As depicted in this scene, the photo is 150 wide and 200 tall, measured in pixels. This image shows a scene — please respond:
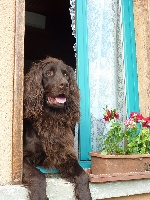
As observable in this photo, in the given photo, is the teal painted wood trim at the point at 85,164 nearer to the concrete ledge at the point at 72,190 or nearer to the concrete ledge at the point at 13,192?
the concrete ledge at the point at 72,190

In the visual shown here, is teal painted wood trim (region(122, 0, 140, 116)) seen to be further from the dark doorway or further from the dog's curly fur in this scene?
the dark doorway

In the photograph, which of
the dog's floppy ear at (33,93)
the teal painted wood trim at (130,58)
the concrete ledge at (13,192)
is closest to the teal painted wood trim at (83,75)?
the teal painted wood trim at (130,58)

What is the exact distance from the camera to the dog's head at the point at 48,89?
2.84 metres

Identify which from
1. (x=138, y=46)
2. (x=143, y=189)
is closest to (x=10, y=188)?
(x=143, y=189)

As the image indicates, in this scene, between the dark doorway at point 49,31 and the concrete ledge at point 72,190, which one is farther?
the dark doorway at point 49,31

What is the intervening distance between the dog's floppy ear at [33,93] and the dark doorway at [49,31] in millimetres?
3058

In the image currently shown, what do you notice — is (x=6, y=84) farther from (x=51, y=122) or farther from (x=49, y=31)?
(x=49, y=31)

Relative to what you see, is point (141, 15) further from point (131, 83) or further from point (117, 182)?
point (117, 182)

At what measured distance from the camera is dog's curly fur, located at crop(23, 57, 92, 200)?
8.87 feet

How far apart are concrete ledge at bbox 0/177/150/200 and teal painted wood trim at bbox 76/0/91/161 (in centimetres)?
58

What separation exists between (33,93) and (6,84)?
0.35 metres

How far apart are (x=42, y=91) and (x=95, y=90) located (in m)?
0.91

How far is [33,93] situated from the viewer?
2.86 metres

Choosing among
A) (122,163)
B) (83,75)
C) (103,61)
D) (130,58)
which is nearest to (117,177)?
(122,163)
